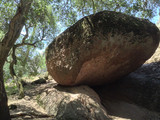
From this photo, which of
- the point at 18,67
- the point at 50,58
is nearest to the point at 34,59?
the point at 18,67

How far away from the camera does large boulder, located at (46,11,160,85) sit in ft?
14.2

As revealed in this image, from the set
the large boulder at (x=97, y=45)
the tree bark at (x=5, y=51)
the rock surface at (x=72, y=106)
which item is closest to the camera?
the tree bark at (x=5, y=51)

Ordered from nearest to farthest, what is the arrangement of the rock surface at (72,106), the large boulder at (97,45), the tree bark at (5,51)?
the tree bark at (5,51) → the rock surface at (72,106) → the large boulder at (97,45)

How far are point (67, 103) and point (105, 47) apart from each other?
85.5 inches

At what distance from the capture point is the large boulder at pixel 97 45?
4.32 meters

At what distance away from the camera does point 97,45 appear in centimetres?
429

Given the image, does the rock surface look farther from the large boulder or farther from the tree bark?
the tree bark

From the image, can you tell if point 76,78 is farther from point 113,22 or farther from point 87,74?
point 113,22

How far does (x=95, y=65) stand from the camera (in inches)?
187

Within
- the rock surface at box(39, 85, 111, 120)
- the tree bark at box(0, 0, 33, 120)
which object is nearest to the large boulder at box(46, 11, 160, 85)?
the rock surface at box(39, 85, 111, 120)

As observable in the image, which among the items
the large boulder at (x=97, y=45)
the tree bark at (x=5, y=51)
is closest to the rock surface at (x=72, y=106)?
the large boulder at (x=97, y=45)

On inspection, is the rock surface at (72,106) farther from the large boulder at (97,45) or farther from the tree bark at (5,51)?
the tree bark at (5,51)

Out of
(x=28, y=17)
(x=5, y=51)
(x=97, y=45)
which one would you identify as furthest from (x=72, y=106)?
(x=28, y=17)

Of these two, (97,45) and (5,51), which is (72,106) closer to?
(97,45)
